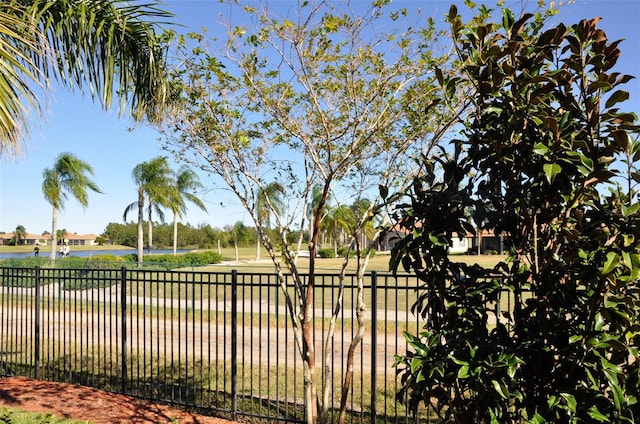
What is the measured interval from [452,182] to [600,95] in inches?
30.8

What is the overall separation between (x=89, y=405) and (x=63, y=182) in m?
21.4

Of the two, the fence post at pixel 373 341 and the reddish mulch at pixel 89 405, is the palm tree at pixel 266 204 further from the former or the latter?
the reddish mulch at pixel 89 405

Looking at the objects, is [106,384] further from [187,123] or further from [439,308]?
[439,308]

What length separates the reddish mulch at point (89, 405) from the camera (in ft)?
18.5

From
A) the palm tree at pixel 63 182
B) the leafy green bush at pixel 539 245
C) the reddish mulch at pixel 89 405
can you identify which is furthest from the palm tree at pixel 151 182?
the leafy green bush at pixel 539 245

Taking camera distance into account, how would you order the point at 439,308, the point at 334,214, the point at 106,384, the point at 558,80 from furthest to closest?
the point at 106,384
the point at 334,214
the point at 439,308
the point at 558,80

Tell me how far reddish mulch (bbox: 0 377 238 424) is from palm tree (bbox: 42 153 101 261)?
19.1 meters

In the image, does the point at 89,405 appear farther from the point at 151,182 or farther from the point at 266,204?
the point at 151,182

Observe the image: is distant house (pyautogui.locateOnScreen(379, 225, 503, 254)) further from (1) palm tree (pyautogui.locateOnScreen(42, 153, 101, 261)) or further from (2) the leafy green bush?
(1) palm tree (pyautogui.locateOnScreen(42, 153, 101, 261))

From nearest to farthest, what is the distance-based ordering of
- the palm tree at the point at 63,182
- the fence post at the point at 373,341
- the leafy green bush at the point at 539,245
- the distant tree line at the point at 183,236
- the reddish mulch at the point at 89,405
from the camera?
the leafy green bush at the point at 539,245 → the fence post at the point at 373,341 → the reddish mulch at the point at 89,405 → the palm tree at the point at 63,182 → the distant tree line at the point at 183,236

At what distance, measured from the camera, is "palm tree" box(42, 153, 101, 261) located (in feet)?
77.4

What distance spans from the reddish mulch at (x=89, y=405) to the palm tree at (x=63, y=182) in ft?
62.6

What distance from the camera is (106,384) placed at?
23.5 ft

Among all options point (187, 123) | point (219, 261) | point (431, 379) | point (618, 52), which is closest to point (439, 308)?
point (431, 379)
